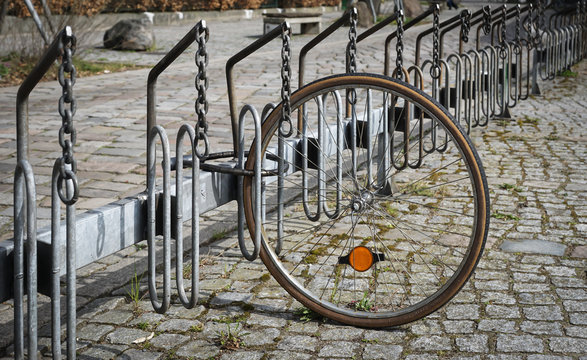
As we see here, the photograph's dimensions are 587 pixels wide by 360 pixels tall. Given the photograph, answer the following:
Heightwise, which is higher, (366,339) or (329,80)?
(329,80)

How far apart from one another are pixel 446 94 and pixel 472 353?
141 inches

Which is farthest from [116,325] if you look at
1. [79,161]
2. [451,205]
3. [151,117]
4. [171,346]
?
[79,161]

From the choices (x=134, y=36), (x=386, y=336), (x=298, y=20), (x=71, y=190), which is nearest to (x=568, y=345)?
(x=386, y=336)

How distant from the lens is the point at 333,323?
11.6 feet

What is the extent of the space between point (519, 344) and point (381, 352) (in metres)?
0.51

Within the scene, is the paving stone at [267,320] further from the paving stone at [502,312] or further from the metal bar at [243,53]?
the paving stone at [502,312]

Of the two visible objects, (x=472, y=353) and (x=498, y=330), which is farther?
(x=498, y=330)

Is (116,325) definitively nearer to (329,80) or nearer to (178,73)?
(329,80)

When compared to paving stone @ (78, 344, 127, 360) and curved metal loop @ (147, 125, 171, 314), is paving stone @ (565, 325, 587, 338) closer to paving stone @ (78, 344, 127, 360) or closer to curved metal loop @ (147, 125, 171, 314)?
curved metal loop @ (147, 125, 171, 314)

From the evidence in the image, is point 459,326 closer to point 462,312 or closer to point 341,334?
point 462,312

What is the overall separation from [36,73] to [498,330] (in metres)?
1.94

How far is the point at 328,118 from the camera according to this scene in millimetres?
8461

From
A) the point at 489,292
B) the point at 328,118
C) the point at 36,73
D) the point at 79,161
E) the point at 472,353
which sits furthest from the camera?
the point at 328,118

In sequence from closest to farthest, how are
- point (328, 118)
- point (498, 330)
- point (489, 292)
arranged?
point (498, 330)
point (489, 292)
point (328, 118)
